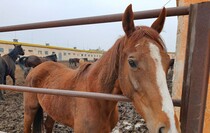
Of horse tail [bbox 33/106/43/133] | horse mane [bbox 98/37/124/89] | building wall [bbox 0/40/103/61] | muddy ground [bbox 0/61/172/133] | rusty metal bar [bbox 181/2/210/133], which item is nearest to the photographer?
rusty metal bar [bbox 181/2/210/133]

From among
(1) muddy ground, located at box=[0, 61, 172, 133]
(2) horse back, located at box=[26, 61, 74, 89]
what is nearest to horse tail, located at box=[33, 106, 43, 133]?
(2) horse back, located at box=[26, 61, 74, 89]

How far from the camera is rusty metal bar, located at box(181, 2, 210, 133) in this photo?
3.20 ft

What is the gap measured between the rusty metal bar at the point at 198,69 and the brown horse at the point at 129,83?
8cm

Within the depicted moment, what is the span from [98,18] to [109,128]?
1.07 meters

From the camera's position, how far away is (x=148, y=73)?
3.71 feet

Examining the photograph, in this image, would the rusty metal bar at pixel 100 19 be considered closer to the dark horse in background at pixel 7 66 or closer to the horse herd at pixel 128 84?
the horse herd at pixel 128 84

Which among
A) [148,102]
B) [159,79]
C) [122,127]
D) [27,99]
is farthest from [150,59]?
[122,127]

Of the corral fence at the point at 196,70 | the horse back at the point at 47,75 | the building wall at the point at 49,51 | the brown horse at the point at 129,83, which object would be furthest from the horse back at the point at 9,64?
the building wall at the point at 49,51

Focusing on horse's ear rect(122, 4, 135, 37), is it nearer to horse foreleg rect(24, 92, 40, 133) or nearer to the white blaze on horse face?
the white blaze on horse face

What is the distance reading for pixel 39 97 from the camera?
289 cm

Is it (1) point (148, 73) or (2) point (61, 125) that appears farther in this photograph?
(2) point (61, 125)

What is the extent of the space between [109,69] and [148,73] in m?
0.57

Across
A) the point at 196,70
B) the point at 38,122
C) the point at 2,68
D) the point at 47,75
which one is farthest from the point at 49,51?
the point at 196,70

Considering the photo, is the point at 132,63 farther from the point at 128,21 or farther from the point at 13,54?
the point at 13,54
